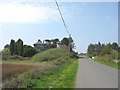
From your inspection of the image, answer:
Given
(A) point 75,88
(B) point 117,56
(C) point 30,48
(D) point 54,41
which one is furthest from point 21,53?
(A) point 75,88

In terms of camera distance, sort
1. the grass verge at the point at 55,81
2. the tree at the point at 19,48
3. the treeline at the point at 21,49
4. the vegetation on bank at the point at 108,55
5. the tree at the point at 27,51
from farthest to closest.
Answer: the tree at the point at 27,51 → the treeline at the point at 21,49 → the tree at the point at 19,48 → the vegetation on bank at the point at 108,55 → the grass verge at the point at 55,81

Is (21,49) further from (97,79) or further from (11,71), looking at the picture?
(97,79)

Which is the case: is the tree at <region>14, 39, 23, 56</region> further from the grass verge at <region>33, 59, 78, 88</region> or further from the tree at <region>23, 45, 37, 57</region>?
the grass verge at <region>33, 59, 78, 88</region>

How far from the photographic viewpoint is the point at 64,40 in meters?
159

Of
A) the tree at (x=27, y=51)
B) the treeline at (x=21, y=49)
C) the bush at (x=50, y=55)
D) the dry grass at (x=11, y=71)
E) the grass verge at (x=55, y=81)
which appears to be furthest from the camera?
the tree at (x=27, y=51)

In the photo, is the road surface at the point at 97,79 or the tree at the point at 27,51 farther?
the tree at the point at 27,51

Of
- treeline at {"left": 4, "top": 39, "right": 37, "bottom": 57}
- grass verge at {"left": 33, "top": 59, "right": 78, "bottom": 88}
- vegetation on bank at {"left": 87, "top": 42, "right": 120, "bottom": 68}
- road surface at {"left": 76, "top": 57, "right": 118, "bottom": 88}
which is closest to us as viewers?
grass verge at {"left": 33, "top": 59, "right": 78, "bottom": 88}

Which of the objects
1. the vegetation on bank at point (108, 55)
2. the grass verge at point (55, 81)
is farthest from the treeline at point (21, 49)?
the grass verge at point (55, 81)

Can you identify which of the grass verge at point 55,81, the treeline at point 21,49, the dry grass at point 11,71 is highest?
the treeline at point 21,49

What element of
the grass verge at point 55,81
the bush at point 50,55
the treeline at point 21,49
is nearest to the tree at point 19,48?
the treeline at point 21,49

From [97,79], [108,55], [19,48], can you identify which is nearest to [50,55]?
[19,48]

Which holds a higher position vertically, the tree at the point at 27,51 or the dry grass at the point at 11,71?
the tree at the point at 27,51

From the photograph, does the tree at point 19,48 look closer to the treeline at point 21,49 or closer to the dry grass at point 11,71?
the treeline at point 21,49

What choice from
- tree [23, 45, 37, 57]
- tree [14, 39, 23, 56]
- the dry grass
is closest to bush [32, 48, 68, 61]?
tree [14, 39, 23, 56]
